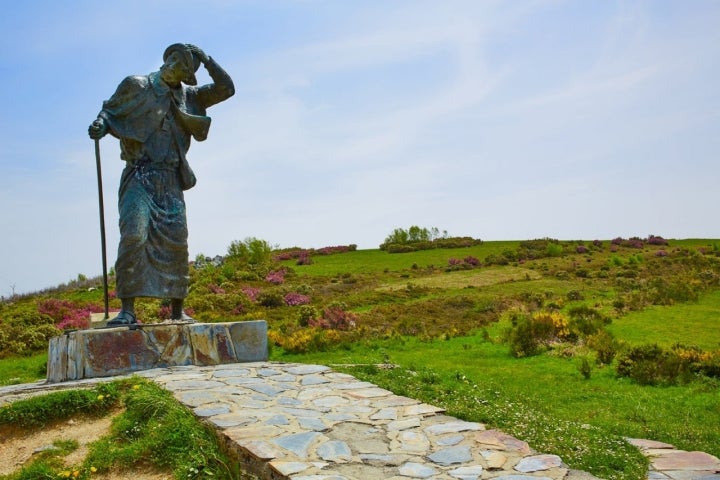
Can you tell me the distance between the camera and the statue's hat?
27.0ft

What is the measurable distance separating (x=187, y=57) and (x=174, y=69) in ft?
0.77

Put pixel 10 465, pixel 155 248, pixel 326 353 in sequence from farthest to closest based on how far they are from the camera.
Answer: pixel 326 353
pixel 155 248
pixel 10 465

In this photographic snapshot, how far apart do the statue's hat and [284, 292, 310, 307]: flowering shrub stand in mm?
13710

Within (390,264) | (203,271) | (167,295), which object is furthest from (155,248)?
(390,264)

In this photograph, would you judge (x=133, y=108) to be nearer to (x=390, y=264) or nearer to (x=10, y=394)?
(x=10, y=394)

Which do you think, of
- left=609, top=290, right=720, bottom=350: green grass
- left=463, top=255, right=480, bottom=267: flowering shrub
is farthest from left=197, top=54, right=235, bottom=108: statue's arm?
left=463, top=255, right=480, bottom=267: flowering shrub

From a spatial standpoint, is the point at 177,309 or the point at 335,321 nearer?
the point at 177,309

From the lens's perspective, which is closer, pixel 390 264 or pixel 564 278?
pixel 564 278

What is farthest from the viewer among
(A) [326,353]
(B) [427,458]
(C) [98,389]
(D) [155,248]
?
(A) [326,353]

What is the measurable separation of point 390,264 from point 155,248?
2474 cm

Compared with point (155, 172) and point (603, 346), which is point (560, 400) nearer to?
point (603, 346)

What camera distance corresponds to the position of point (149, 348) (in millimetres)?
7504

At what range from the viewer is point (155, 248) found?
7957mm

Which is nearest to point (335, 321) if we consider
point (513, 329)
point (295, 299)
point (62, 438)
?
point (513, 329)
